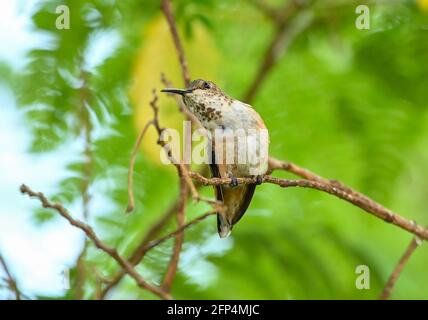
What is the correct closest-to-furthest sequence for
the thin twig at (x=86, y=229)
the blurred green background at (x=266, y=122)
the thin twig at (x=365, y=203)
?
1. the thin twig at (x=86, y=229)
2. the thin twig at (x=365, y=203)
3. the blurred green background at (x=266, y=122)

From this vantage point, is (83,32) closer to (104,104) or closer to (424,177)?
(104,104)

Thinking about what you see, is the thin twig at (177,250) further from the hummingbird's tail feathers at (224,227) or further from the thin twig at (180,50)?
the thin twig at (180,50)

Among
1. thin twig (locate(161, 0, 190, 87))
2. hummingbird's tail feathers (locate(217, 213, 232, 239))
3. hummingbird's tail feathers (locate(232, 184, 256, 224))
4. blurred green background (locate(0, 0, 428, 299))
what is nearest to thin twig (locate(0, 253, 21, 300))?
blurred green background (locate(0, 0, 428, 299))

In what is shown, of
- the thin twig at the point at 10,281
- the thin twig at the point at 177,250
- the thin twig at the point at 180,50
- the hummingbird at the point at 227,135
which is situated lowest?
the thin twig at the point at 10,281

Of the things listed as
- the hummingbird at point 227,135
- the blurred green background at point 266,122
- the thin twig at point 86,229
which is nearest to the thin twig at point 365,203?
the hummingbird at point 227,135

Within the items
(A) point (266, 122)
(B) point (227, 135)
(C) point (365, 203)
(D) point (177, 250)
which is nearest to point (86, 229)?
(D) point (177, 250)
